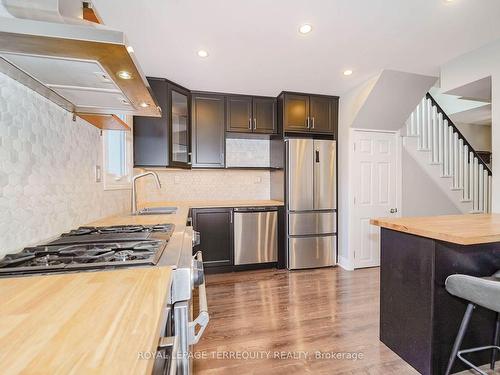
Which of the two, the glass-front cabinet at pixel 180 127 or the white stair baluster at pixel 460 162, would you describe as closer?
the glass-front cabinet at pixel 180 127

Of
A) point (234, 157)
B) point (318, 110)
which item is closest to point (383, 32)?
point (318, 110)

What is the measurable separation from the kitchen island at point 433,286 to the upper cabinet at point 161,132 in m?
2.38

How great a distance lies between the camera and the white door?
10.8 feet

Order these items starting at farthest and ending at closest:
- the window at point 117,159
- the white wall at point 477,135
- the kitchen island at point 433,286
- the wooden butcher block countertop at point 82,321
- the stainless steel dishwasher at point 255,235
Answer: the white wall at point 477,135 < the stainless steel dishwasher at point 255,235 < the window at point 117,159 < the kitchen island at point 433,286 < the wooden butcher block countertop at point 82,321

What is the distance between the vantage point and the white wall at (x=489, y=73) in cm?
214

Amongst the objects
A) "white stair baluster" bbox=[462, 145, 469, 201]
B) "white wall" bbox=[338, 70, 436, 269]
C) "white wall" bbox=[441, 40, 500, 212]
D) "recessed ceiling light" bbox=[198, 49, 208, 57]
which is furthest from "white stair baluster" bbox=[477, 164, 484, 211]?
"recessed ceiling light" bbox=[198, 49, 208, 57]

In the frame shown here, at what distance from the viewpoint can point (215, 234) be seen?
313 cm

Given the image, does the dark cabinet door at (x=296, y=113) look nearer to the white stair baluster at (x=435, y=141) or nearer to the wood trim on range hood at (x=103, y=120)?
the white stair baluster at (x=435, y=141)

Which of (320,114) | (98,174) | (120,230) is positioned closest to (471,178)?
(320,114)

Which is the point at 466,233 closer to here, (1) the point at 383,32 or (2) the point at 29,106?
(1) the point at 383,32

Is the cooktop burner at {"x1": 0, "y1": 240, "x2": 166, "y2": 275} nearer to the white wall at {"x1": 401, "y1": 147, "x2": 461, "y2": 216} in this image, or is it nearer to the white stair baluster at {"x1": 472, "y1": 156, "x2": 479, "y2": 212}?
the white wall at {"x1": 401, "y1": 147, "x2": 461, "y2": 216}

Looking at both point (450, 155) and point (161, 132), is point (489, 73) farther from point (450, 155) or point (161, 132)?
point (161, 132)

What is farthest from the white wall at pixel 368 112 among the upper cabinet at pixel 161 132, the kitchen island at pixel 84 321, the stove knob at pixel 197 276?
the kitchen island at pixel 84 321

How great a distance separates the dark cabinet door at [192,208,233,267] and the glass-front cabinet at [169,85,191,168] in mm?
682
